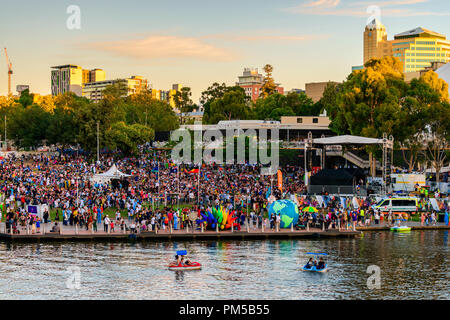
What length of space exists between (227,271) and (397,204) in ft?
84.5

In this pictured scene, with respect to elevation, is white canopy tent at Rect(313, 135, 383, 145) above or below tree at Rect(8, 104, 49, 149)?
below

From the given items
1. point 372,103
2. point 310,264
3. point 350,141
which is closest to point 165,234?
point 310,264

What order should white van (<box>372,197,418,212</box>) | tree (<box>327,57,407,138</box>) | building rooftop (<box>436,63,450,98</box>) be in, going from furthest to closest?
building rooftop (<box>436,63,450,98</box>) < tree (<box>327,57,407,138</box>) < white van (<box>372,197,418,212</box>)

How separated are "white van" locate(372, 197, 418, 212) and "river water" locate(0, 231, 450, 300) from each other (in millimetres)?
8846

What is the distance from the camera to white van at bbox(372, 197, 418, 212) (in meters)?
55.6

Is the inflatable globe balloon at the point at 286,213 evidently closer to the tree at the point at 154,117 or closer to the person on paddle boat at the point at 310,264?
the person on paddle boat at the point at 310,264

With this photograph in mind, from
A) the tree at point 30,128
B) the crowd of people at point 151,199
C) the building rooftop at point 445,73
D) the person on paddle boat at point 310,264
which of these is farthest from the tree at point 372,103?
the tree at point 30,128

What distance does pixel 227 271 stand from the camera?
117ft

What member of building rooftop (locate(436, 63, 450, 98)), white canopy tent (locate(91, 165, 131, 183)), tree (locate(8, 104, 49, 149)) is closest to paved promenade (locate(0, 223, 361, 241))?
white canopy tent (locate(91, 165, 131, 183))

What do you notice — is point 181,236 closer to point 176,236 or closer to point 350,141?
point 176,236

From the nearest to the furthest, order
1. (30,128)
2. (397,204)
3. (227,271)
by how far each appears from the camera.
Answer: (227,271) → (397,204) → (30,128)

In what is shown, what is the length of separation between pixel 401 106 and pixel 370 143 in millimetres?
12072

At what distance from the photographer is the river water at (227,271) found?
31.5 metres

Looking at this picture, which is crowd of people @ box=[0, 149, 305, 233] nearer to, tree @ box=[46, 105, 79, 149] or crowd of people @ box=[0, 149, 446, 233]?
crowd of people @ box=[0, 149, 446, 233]
